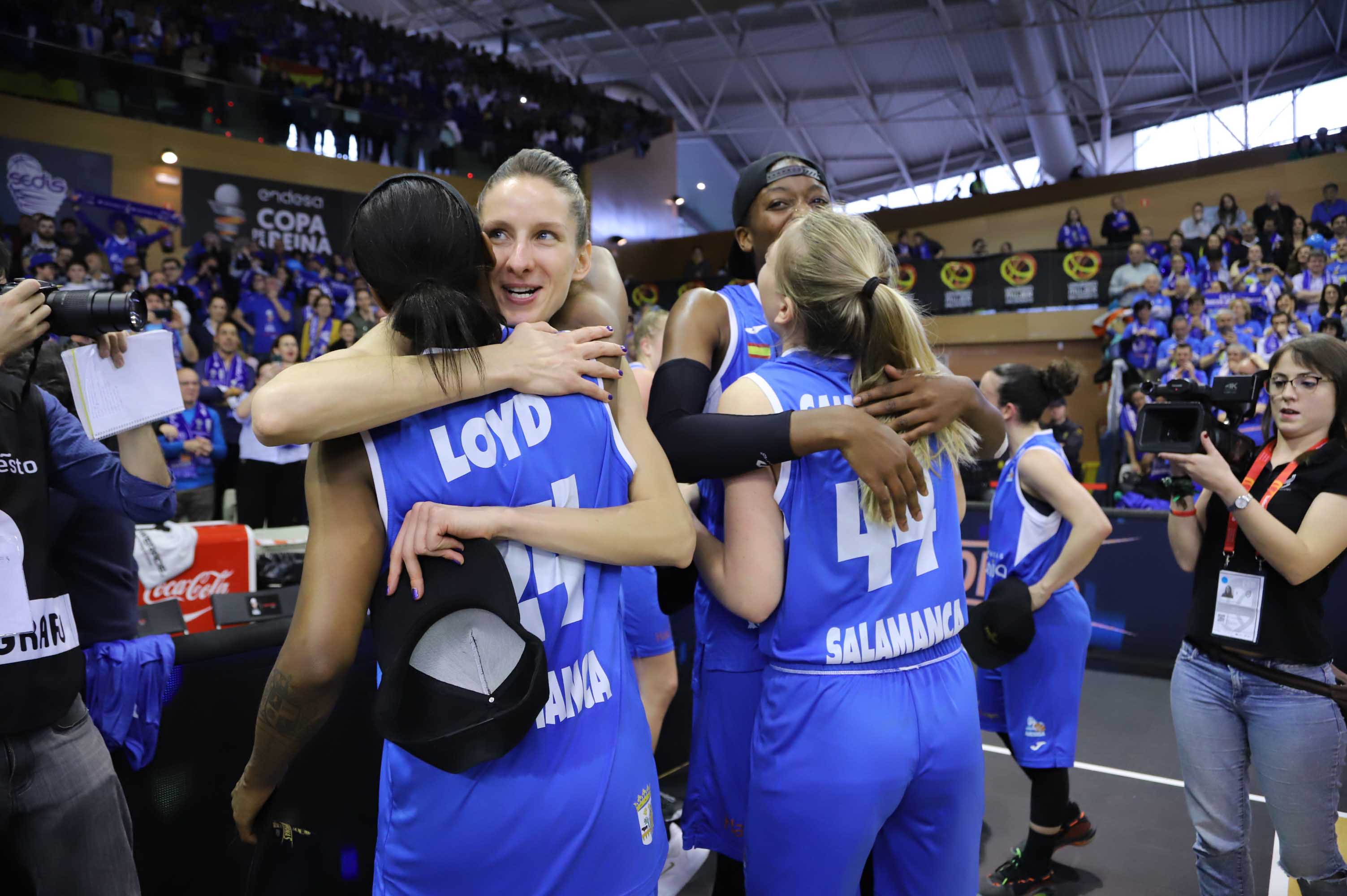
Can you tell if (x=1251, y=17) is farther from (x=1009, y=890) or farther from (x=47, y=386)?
(x=47, y=386)

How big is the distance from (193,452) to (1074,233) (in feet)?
46.6

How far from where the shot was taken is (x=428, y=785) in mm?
1248

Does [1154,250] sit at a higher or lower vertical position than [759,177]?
higher

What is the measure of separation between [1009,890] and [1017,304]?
13235 mm

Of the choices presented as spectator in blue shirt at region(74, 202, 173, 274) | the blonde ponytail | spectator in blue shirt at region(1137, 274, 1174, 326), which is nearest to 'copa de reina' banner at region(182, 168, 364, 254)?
spectator in blue shirt at region(74, 202, 173, 274)

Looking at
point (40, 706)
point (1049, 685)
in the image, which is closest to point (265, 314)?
point (40, 706)

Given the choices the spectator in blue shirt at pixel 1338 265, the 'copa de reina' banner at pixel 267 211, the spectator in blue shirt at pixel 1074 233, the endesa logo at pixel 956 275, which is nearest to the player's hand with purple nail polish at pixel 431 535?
the spectator in blue shirt at pixel 1338 265

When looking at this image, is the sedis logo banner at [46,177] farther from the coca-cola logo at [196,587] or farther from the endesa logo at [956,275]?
the endesa logo at [956,275]

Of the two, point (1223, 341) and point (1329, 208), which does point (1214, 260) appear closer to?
point (1329, 208)

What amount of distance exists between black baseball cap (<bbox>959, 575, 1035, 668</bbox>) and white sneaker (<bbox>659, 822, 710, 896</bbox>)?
123cm

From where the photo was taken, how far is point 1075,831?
334cm

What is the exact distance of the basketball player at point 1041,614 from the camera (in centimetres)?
323

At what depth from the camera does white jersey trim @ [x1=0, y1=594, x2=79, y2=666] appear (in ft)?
5.66

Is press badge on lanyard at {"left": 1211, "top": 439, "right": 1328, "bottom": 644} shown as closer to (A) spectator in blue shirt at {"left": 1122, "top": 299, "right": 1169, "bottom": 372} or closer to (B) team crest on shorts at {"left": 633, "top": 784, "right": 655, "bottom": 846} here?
(B) team crest on shorts at {"left": 633, "top": 784, "right": 655, "bottom": 846}
